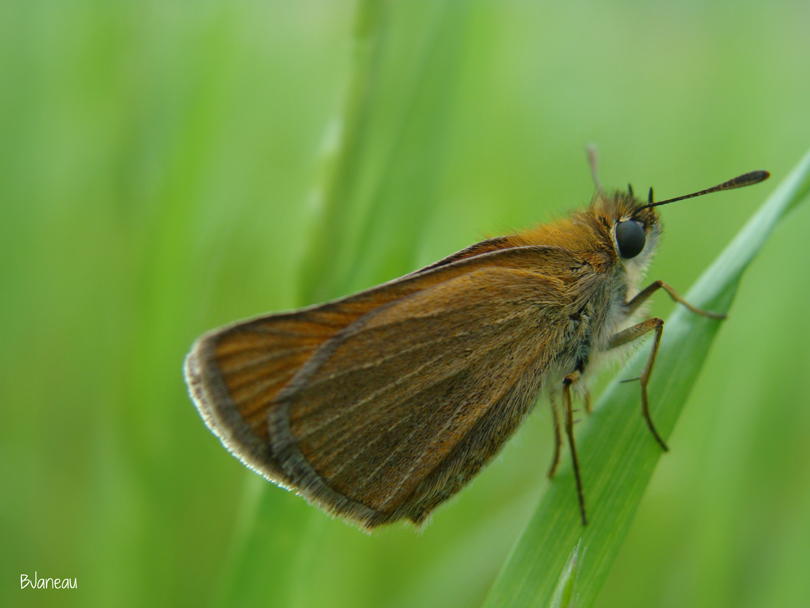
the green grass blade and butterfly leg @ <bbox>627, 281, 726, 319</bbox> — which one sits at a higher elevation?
butterfly leg @ <bbox>627, 281, 726, 319</bbox>

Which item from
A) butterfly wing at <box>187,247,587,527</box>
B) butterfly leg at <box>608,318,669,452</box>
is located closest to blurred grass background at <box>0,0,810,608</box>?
butterfly wing at <box>187,247,587,527</box>

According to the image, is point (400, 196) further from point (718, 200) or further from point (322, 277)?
point (718, 200)

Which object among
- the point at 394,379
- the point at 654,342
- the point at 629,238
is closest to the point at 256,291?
the point at 394,379

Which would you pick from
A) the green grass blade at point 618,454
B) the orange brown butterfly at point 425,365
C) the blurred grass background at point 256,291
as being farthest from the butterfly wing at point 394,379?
the green grass blade at point 618,454

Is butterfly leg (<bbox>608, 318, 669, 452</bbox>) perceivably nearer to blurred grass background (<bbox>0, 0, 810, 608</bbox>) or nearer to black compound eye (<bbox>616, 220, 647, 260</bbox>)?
black compound eye (<bbox>616, 220, 647, 260</bbox>)

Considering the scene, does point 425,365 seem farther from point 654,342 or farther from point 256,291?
point 256,291

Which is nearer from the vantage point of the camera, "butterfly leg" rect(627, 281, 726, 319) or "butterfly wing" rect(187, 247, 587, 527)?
"butterfly wing" rect(187, 247, 587, 527)
